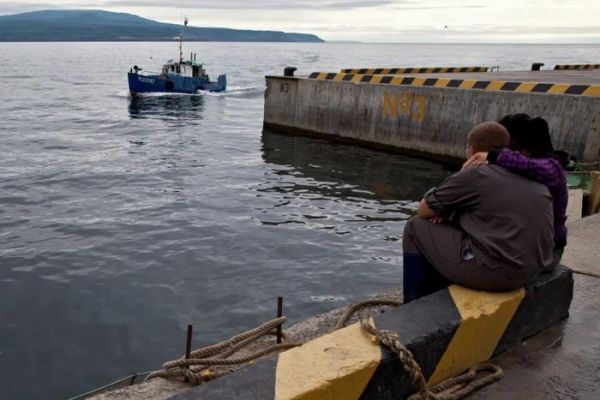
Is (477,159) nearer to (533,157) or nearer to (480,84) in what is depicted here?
(533,157)

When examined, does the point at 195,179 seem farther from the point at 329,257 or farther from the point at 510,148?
the point at 510,148

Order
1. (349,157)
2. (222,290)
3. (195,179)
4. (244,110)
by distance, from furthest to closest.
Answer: (244,110) < (349,157) < (195,179) < (222,290)

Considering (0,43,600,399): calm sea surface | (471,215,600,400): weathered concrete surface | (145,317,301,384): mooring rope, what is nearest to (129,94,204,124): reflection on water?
(0,43,600,399): calm sea surface

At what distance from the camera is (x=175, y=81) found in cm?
3822

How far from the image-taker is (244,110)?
32.6m

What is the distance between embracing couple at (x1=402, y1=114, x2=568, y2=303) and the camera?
3.47 metres

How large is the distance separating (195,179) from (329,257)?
6552 mm

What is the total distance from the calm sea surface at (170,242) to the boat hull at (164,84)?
58.0 ft

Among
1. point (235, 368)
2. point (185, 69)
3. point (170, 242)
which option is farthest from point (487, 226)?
point (185, 69)

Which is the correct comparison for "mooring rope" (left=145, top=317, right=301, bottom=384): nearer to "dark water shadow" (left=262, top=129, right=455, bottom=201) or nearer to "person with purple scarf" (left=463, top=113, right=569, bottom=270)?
"person with purple scarf" (left=463, top=113, right=569, bottom=270)

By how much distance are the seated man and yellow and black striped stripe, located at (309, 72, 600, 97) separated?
10.4 metres

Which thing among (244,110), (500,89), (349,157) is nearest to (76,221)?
(349,157)

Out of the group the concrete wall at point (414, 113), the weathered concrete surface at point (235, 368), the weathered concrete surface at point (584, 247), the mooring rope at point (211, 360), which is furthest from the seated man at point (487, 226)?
the concrete wall at point (414, 113)

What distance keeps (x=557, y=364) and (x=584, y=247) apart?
7.78 ft
